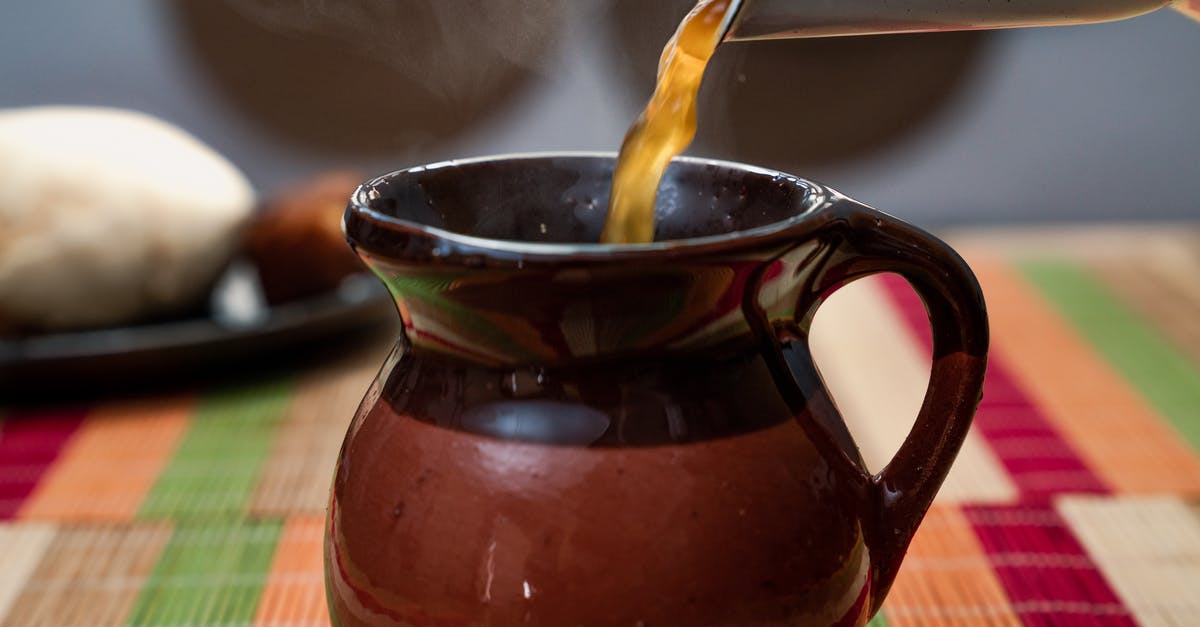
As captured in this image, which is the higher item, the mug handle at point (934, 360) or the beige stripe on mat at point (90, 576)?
the mug handle at point (934, 360)

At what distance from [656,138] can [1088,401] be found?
2.25ft

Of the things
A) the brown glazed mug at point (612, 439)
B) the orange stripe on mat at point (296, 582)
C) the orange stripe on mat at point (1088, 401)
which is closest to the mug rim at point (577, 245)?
the brown glazed mug at point (612, 439)

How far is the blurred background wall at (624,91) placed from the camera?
2.20m

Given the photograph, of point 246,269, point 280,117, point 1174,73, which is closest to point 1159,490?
point 246,269

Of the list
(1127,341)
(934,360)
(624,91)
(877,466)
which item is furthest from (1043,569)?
(624,91)

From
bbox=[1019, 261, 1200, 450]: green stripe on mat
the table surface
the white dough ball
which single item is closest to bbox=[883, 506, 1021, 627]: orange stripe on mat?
the table surface

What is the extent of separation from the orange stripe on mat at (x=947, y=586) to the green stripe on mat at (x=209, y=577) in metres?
0.43

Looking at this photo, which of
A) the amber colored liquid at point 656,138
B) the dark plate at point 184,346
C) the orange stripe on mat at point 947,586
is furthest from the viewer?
the dark plate at point 184,346

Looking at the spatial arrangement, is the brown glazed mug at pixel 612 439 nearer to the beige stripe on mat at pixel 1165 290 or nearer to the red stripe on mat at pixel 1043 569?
the red stripe on mat at pixel 1043 569

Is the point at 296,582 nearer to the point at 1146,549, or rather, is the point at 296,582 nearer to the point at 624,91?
the point at 1146,549

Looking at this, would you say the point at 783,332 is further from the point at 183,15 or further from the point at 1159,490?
the point at 183,15

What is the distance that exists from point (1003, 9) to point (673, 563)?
12.6 inches

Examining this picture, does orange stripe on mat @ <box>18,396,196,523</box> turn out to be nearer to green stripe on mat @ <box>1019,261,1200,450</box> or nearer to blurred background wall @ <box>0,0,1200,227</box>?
green stripe on mat @ <box>1019,261,1200,450</box>

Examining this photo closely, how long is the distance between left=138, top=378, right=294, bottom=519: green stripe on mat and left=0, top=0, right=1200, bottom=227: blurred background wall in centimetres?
123
